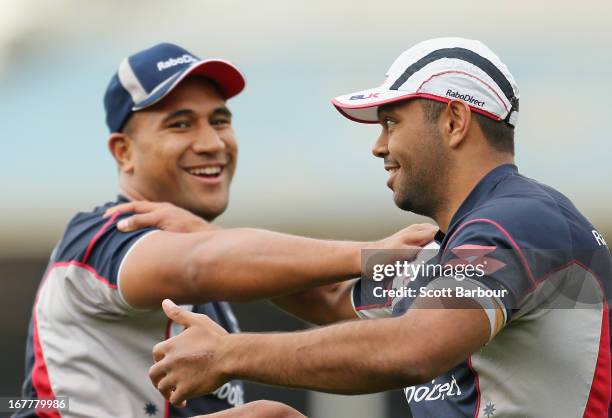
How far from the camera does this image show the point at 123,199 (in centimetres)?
531

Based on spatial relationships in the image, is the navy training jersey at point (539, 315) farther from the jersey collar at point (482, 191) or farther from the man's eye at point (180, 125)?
the man's eye at point (180, 125)

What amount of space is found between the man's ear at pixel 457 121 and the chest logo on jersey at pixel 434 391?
0.74 meters

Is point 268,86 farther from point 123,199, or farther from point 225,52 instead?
point 123,199

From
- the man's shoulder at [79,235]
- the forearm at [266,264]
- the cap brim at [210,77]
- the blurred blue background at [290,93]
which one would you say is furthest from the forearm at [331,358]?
the blurred blue background at [290,93]

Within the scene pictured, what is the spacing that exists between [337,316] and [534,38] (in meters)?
7.69

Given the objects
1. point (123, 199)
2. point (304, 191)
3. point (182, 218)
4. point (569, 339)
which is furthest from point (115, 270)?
point (304, 191)

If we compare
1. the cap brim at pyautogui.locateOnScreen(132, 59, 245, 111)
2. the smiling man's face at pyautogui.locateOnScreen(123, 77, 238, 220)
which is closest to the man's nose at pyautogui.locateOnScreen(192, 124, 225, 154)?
the smiling man's face at pyautogui.locateOnScreen(123, 77, 238, 220)

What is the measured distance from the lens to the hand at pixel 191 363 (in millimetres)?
3314

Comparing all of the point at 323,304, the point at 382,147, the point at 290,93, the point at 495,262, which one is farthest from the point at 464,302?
the point at 290,93

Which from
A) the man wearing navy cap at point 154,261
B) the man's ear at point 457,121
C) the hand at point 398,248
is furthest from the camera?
the man wearing navy cap at point 154,261

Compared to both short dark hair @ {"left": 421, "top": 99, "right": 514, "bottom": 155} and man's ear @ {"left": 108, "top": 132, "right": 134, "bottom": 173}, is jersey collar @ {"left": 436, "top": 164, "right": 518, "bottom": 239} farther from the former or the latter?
man's ear @ {"left": 108, "top": 132, "right": 134, "bottom": 173}

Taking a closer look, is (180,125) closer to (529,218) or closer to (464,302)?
(529,218)

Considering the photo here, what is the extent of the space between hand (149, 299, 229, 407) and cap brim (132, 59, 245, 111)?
1.97 m
